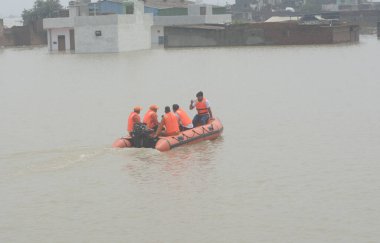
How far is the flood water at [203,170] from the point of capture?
1255 cm

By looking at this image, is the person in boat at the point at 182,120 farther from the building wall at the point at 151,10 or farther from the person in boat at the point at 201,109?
the building wall at the point at 151,10

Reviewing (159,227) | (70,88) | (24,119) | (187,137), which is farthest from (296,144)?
(70,88)

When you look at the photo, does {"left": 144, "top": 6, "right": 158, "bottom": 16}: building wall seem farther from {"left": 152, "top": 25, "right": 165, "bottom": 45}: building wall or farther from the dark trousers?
the dark trousers

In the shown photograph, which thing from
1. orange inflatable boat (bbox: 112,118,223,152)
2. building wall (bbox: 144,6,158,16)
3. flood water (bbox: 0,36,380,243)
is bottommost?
flood water (bbox: 0,36,380,243)

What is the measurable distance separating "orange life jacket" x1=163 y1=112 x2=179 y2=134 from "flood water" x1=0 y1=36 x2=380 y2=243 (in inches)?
23.3

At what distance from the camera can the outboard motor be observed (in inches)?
709

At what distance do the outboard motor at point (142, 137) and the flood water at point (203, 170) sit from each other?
358 millimetres

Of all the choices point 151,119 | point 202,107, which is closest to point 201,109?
point 202,107

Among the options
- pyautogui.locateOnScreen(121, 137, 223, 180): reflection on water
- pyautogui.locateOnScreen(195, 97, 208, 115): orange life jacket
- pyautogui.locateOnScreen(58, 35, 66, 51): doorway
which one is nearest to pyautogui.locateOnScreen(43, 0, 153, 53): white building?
pyautogui.locateOnScreen(58, 35, 66, 51): doorway

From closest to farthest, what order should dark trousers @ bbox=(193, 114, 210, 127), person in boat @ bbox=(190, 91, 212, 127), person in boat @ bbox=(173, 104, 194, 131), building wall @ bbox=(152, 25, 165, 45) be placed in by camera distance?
1. person in boat @ bbox=(173, 104, 194, 131)
2. person in boat @ bbox=(190, 91, 212, 127)
3. dark trousers @ bbox=(193, 114, 210, 127)
4. building wall @ bbox=(152, 25, 165, 45)

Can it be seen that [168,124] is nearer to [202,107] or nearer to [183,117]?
[183,117]

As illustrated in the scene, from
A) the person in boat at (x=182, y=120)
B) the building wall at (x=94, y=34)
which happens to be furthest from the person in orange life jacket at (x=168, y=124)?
the building wall at (x=94, y=34)

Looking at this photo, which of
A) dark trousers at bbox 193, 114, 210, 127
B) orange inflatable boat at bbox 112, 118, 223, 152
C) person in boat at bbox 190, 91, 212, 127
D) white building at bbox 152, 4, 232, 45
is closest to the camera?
orange inflatable boat at bbox 112, 118, 223, 152

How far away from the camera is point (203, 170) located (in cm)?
1662
